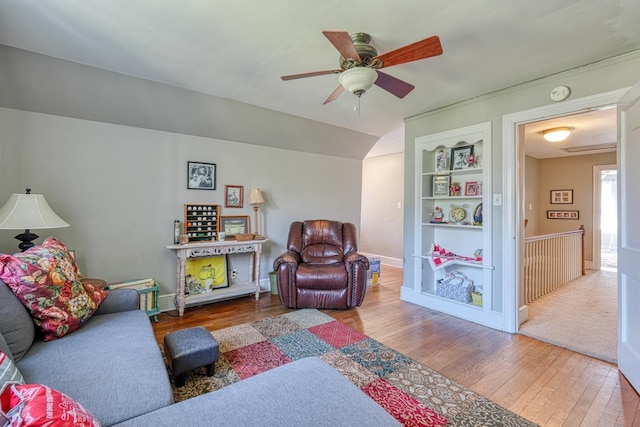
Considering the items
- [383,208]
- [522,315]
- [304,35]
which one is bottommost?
[522,315]

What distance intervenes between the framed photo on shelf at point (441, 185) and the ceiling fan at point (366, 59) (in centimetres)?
170

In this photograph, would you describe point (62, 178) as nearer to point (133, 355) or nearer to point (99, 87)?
point (99, 87)

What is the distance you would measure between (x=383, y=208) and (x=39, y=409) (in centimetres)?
585

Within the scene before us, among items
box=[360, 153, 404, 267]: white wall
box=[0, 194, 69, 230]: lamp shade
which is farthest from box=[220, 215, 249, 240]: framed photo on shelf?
box=[360, 153, 404, 267]: white wall

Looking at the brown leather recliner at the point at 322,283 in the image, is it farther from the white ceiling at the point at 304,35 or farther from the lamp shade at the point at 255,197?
the white ceiling at the point at 304,35

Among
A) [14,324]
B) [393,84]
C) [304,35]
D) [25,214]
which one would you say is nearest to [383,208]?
[393,84]

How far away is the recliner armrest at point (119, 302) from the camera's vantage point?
6.56 ft

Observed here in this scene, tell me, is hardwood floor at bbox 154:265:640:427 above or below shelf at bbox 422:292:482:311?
below

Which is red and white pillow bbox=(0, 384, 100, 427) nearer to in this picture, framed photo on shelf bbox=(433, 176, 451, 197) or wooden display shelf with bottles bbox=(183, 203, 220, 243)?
wooden display shelf with bottles bbox=(183, 203, 220, 243)

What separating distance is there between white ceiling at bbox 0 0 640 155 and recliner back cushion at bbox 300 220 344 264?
5.97 ft

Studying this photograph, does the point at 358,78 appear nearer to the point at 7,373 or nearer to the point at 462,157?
the point at 462,157

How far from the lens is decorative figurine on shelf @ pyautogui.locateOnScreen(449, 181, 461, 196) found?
11.4 feet

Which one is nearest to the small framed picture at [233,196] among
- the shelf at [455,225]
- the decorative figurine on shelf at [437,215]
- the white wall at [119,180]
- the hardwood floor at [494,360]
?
the white wall at [119,180]

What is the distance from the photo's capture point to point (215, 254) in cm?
340
